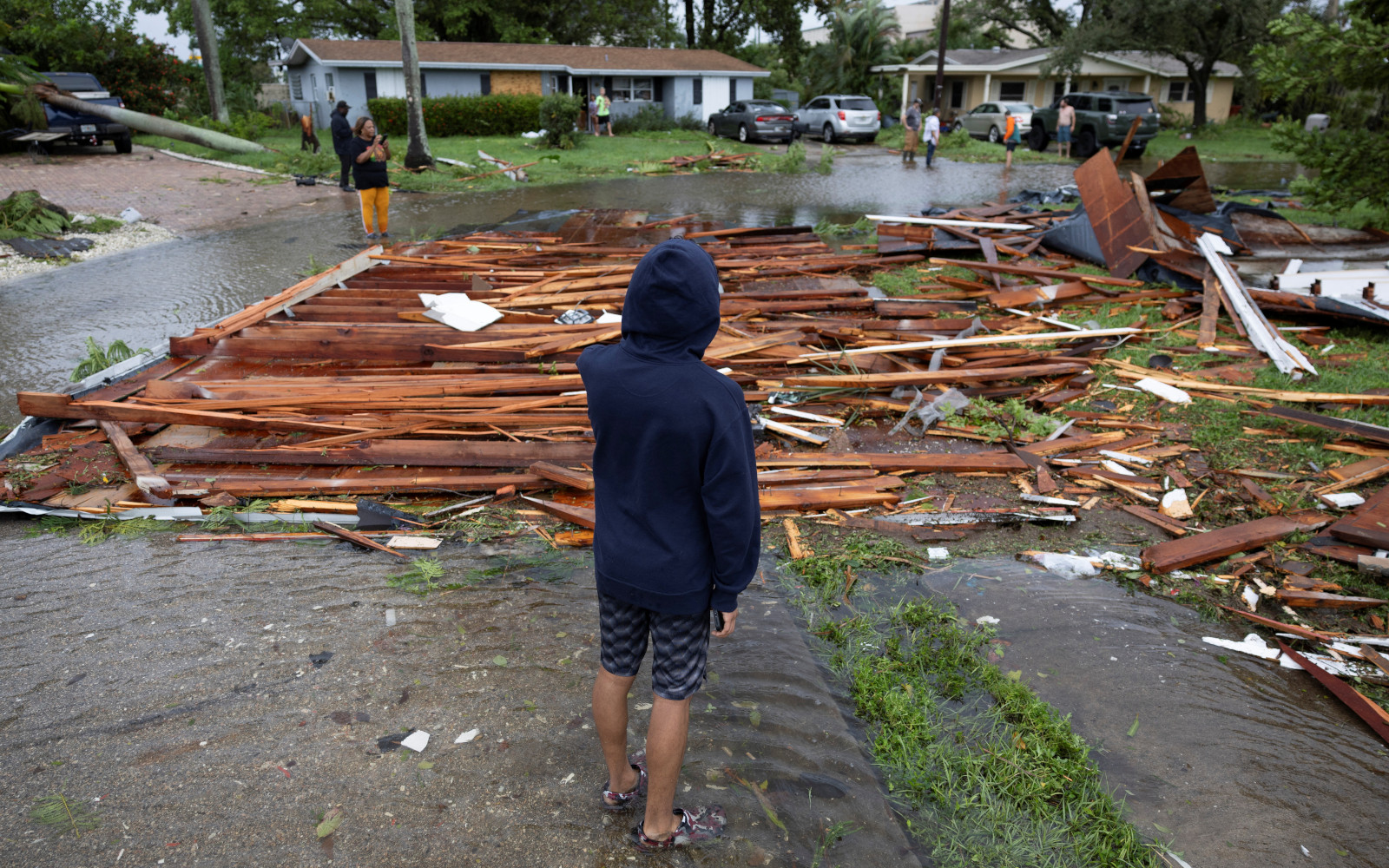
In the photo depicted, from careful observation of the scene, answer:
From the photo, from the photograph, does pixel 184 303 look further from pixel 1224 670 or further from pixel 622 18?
pixel 622 18

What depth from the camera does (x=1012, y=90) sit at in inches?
1631

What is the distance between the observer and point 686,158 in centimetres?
2295

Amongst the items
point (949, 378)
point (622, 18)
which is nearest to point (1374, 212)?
point (949, 378)

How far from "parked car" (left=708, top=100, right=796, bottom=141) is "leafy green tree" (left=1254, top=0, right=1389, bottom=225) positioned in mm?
17629

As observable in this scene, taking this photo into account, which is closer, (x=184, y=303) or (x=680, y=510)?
(x=680, y=510)

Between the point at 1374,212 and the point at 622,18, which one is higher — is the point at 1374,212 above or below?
below

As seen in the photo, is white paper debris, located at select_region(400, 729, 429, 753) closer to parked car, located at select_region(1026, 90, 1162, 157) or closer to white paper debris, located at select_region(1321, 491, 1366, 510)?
white paper debris, located at select_region(1321, 491, 1366, 510)

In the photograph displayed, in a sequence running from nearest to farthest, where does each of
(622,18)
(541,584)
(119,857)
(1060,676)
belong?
(119,857) < (1060,676) < (541,584) < (622,18)

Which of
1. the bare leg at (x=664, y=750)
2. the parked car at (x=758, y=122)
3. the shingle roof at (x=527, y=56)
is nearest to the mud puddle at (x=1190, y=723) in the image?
the bare leg at (x=664, y=750)

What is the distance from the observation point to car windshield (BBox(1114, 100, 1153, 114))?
79.5 feet

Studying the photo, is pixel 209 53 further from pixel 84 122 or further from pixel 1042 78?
pixel 1042 78

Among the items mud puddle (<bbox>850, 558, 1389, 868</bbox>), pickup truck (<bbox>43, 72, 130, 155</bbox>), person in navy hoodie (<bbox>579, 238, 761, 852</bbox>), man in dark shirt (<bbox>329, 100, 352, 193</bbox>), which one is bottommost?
mud puddle (<bbox>850, 558, 1389, 868</bbox>)

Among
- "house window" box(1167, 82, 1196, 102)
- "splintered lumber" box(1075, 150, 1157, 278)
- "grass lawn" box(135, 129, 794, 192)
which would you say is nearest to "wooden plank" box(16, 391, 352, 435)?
"splintered lumber" box(1075, 150, 1157, 278)

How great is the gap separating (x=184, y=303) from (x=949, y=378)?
8467 millimetres
